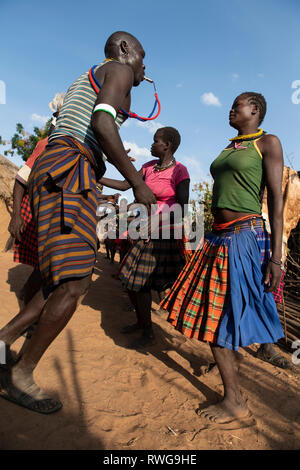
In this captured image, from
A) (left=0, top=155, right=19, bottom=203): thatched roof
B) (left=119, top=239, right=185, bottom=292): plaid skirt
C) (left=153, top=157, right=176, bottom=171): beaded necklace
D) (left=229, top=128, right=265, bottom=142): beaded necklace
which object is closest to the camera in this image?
(left=229, top=128, right=265, bottom=142): beaded necklace

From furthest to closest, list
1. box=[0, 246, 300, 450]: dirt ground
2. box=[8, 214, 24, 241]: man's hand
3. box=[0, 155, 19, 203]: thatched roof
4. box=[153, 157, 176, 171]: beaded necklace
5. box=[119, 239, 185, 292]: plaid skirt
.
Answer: box=[0, 155, 19, 203]: thatched roof → box=[153, 157, 176, 171]: beaded necklace → box=[119, 239, 185, 292]: plaid skirt → box=[8, 214, 24, 241]: man's hand → box=[0, 246, 300, 450]: dirt ground

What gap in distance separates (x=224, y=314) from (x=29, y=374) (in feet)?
3.99

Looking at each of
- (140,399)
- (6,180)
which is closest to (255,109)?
(140,399)

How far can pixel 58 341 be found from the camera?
8.80ft

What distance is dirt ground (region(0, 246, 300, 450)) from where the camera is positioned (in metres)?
1.56

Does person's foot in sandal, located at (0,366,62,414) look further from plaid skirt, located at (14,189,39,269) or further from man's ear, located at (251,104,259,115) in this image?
man's ear, located at (251,104,259,115)

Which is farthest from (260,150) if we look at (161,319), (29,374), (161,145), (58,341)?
(161,319)

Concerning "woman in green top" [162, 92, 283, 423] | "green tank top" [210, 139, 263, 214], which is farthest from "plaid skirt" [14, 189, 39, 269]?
"green tank top" [210, 139, 263, 214]

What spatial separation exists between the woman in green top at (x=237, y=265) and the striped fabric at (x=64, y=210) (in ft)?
2.64

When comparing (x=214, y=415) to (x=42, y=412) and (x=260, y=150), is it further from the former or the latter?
(x=260, y=150)

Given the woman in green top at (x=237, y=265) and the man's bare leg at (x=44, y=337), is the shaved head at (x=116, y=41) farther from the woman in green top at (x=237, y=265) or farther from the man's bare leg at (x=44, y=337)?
the man's bare leg at (x=44, y=337)

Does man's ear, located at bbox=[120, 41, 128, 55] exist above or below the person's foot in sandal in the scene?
above

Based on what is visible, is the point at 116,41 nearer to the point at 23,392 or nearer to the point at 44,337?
the point at 44,337

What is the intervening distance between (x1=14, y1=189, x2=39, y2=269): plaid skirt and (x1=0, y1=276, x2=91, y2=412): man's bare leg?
0.60m
